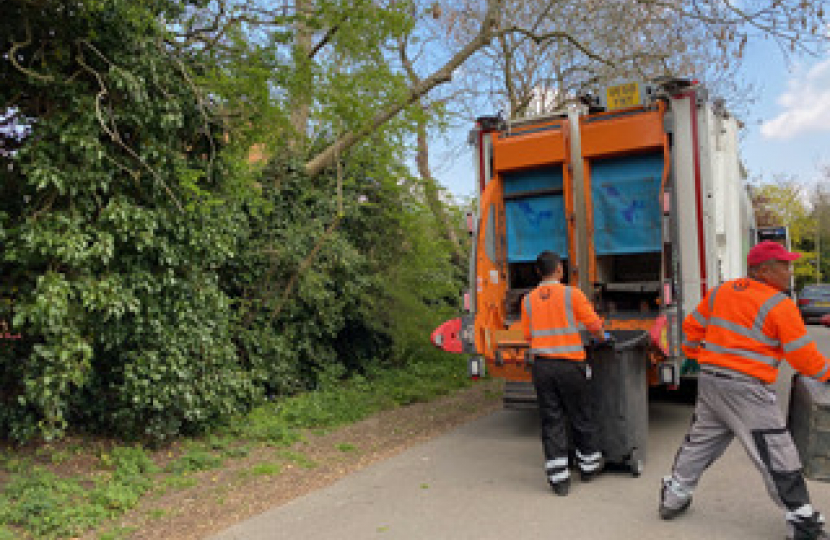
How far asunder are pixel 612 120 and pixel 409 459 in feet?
12.4

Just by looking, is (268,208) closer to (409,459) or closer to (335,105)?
(335,105)

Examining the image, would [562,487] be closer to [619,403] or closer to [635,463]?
[635,463]

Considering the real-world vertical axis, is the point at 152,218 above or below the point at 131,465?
above

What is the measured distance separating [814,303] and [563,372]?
712 inches

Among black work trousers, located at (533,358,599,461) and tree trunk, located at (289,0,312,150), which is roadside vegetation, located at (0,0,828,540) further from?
black work trousers, located at (533,358,599,461)

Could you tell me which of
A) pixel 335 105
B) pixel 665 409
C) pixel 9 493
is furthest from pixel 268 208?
pixel 665 409

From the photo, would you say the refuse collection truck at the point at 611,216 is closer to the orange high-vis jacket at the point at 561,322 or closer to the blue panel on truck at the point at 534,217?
the blue panel on truck at the point at 534,217

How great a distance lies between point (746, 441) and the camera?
374cm

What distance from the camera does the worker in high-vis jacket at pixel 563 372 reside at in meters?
4.81

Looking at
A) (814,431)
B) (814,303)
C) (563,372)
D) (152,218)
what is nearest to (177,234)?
(152,218)

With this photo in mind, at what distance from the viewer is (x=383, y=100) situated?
7.94 metres

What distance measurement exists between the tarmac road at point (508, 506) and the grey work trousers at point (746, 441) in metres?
0.28

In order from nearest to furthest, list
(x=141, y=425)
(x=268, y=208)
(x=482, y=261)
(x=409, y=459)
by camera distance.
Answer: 1. (x=409, y=459)
2. (x=141, y=425)
3. (x=482, y=261)
4. (x=268, y=208)

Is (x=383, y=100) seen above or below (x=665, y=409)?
above
